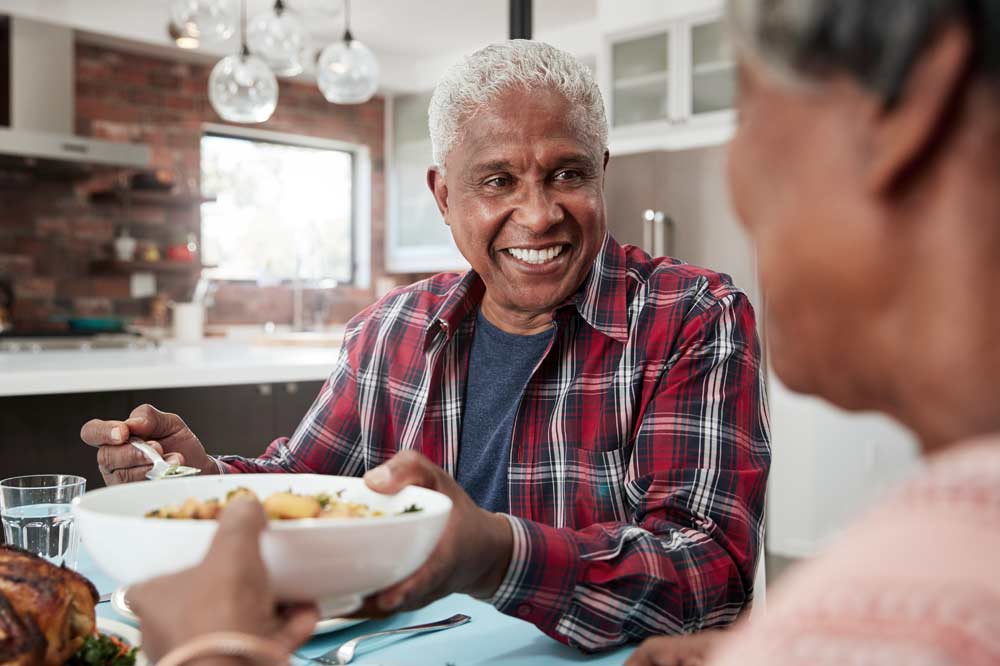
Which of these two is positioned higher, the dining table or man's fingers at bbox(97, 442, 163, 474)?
man's fingers at bbox(97, 442, 163, 474)

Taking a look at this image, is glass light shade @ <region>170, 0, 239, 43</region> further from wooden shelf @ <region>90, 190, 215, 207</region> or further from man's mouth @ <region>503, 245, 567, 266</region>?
wooden shelf @ <region>90, 190, 215, 207</region>

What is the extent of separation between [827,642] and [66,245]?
17.9ft

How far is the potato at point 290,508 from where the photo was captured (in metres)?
0.70

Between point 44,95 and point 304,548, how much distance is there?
476 cm

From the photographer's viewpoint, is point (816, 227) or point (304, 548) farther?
point (304, 548)

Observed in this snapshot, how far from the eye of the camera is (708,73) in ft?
14.6

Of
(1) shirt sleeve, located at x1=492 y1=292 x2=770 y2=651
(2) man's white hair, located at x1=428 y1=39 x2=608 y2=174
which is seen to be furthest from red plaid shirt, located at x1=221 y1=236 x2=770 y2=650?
(2) man's white hair, located at x1=428 y1=39 x2=608 y2=174

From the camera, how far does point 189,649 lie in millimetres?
580

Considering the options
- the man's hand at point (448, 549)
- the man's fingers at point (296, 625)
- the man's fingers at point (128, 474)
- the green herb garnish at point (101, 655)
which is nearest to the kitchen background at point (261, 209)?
the man's fingers at point (128, 474)

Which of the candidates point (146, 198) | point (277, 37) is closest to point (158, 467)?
point (277, 37)

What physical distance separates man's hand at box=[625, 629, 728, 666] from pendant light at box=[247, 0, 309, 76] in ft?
8.49

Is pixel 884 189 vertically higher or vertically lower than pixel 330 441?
higher

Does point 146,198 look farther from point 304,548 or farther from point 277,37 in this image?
point 304,548

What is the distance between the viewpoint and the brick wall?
5.09 metres
